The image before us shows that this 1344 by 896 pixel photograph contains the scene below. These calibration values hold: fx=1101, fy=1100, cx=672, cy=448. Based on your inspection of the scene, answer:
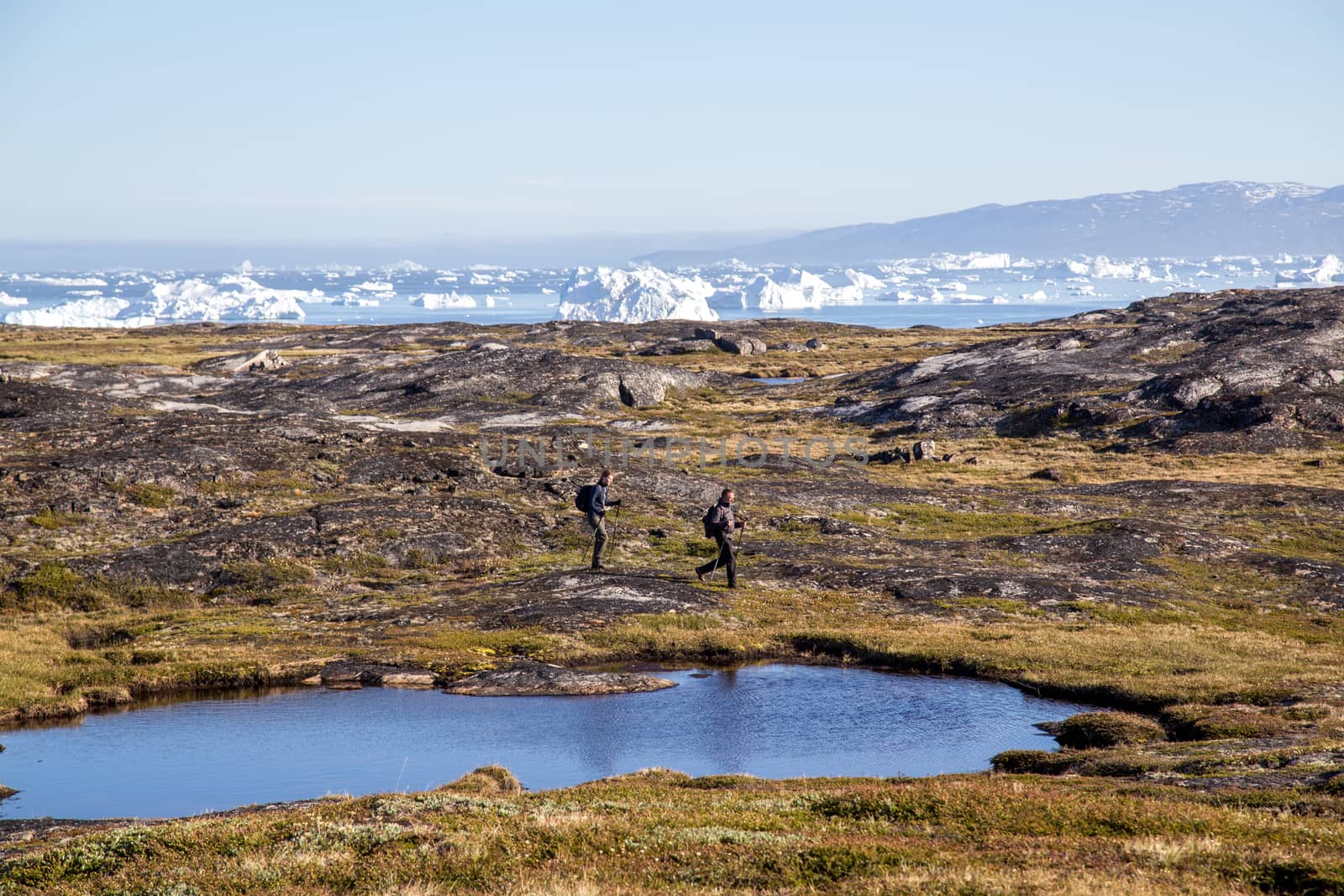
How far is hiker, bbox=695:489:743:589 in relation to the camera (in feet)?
129

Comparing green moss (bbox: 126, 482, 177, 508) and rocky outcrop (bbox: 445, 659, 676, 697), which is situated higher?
green moss (bbox: 126, 482, 177, 508)

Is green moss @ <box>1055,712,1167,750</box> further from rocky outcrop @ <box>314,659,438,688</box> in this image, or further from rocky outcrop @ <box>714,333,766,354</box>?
rocky outcrop @ <box>714,333,766,354</box>

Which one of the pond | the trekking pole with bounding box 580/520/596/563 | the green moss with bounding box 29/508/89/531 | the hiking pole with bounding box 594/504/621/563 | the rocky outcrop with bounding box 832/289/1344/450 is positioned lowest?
the pond

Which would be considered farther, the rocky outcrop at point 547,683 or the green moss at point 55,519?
the green moss at point 55,519

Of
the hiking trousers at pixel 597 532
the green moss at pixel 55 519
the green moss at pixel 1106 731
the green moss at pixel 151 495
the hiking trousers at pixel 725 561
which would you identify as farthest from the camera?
the green moss at pixel 151 495

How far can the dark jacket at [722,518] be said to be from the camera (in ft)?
129

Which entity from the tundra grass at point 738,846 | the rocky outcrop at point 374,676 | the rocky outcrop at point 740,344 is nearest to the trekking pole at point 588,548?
the rocky outcrop at point 374,676

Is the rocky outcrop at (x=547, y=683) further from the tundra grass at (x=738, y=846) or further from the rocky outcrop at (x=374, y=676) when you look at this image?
the tundra grass at (x=738, y=846)

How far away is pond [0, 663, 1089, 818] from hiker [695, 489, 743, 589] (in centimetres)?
814

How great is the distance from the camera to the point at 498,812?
58.1 ft

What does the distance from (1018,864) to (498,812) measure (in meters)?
8.05

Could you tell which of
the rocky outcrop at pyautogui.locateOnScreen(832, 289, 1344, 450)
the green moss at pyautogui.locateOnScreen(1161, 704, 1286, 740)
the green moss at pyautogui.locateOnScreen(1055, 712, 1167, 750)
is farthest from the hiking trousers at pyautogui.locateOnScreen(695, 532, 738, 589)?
the rocky outcrop at pyautogui.locateOnScreen(832, 289, 1344, 450)

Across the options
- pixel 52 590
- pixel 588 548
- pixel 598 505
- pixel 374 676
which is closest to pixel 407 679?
pixel 374 676

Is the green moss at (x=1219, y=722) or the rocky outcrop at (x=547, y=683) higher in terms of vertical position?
the green moss at (x=1219, y=722)
